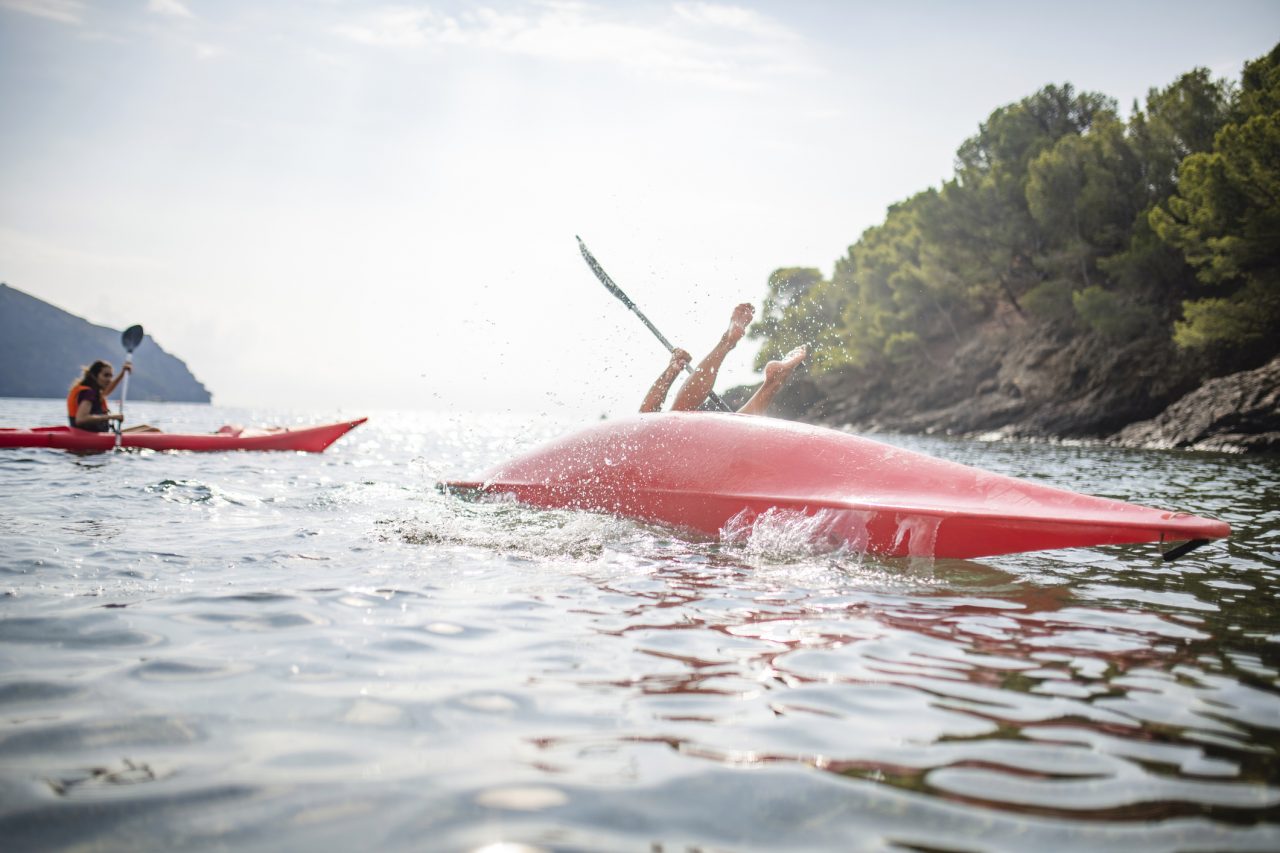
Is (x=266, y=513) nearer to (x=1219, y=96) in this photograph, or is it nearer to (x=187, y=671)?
(x=187, y=671)

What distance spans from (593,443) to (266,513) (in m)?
2.67

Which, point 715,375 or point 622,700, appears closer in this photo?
point 622,700

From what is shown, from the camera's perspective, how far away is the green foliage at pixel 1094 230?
70.9 ft

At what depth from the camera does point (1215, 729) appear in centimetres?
222

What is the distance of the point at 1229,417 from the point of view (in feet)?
66.1

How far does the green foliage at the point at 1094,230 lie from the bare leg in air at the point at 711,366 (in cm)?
667

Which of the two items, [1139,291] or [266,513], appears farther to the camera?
[1139,291]

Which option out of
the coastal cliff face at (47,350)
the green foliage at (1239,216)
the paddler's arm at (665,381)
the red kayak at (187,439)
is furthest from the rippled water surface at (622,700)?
the coastal cliff face at (47,350)

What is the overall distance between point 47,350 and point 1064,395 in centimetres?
14161

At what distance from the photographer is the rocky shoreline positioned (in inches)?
803

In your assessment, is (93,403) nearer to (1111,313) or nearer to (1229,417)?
(1229,417)

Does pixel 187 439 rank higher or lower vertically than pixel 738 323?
lower

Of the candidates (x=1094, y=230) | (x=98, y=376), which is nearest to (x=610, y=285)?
(x=98, y=376)

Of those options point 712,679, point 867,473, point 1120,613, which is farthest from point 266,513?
point 1120,613
